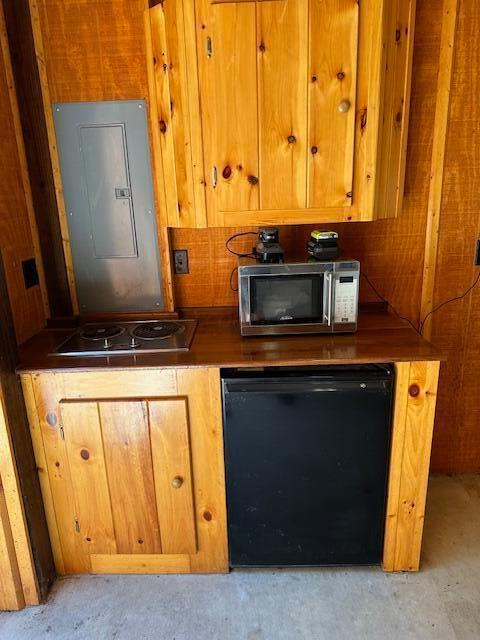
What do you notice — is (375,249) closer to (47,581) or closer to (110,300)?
(110,300)

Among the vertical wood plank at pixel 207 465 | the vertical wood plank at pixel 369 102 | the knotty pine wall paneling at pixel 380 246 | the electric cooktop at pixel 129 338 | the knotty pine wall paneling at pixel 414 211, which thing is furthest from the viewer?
the knotty pine wall paneling at pixel 380 246

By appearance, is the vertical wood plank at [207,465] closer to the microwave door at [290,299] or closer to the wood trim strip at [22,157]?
the microwave door at [290,299]

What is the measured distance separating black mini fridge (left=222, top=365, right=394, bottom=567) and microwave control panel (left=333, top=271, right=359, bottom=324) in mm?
236

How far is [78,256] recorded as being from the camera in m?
2.06

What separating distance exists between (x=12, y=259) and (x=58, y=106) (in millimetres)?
677

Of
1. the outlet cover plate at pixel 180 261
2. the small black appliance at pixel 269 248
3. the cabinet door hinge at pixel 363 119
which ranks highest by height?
the cabinet door hinge at pixel 363 119

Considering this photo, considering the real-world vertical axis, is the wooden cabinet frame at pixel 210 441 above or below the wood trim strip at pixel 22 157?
below

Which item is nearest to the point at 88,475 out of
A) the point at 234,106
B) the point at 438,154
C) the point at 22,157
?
the point at 22,157

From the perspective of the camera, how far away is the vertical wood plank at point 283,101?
1525 mm

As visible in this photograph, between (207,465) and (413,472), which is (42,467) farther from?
(413,472)

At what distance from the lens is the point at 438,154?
1.95m

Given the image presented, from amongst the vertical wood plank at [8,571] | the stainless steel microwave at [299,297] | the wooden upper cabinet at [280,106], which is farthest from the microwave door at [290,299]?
the vertical wood plank at [8,571]

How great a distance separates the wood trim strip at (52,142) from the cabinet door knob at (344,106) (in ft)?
3.91

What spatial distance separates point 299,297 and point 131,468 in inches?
36.0
